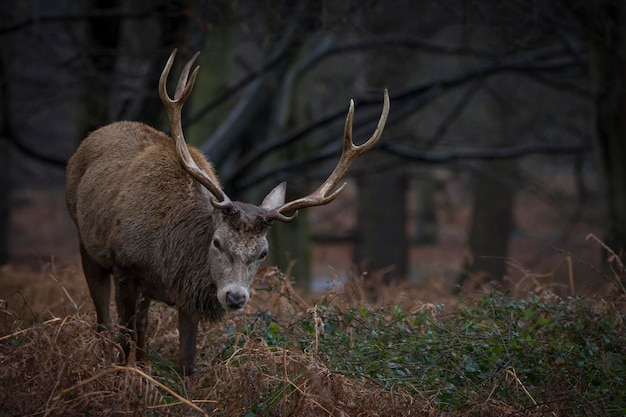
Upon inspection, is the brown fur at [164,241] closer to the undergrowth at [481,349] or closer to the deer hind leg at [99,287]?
the deer hind leg at [99,287]

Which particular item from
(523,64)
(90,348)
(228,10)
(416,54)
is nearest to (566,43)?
(523,64)

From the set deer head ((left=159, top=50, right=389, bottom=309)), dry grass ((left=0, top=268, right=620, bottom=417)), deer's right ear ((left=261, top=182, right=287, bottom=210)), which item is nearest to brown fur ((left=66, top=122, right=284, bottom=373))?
deer head ((left=159, top=50, right=389, bottom=309))

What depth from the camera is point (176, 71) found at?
12.3 metres

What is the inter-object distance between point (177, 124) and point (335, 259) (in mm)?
18931

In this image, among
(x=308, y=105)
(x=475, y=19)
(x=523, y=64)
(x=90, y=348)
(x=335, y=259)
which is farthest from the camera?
(x=335, y=259)

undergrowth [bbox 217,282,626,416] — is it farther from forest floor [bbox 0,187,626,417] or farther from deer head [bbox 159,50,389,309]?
deer head [bbox 159,50,389,309]

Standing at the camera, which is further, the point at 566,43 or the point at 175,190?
the point at 566,43

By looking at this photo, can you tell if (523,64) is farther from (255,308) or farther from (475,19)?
(255,308)

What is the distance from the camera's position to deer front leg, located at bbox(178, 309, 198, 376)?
6168mm

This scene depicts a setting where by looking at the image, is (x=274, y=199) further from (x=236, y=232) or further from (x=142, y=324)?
(x=142, y=324)

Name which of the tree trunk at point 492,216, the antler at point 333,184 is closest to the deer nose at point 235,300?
the antler at point 333,184

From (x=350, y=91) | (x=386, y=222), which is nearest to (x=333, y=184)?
(x=350, y=91)

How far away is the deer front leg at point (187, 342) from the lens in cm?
617

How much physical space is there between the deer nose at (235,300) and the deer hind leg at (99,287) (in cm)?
143
